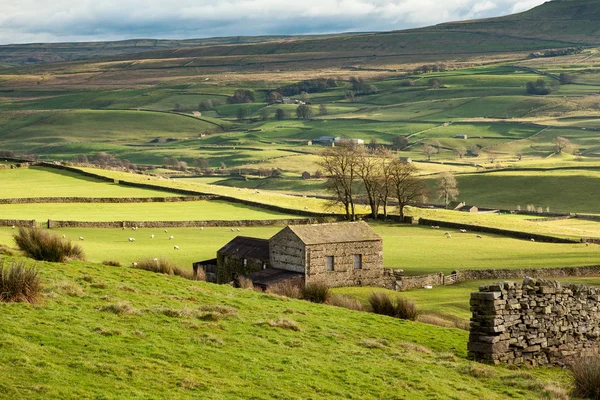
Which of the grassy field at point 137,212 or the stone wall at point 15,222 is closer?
the stone wall at point 15,222

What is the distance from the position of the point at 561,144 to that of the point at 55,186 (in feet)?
386

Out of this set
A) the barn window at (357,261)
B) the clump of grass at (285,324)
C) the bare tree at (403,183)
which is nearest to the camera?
the clump of grass at (285,324)

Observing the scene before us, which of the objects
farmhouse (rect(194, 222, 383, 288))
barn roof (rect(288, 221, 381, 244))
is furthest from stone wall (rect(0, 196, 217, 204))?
barn roof (rect(288, 221, 381, 244))

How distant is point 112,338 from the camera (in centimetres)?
1927

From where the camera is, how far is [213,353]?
1952 centimetres

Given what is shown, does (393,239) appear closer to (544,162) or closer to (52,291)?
(52,291)

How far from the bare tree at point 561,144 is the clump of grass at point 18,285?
169550 millimetres

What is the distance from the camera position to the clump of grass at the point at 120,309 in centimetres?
2195

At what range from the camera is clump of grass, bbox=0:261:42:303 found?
68.2 ft

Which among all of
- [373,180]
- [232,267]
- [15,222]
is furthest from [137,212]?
[232,267]

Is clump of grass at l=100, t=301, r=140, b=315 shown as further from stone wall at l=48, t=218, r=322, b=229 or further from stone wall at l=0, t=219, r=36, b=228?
stone wall at l=48, t=218, r=322, b=229

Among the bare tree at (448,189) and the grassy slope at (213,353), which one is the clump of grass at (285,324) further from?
the bare tree at (448,189)

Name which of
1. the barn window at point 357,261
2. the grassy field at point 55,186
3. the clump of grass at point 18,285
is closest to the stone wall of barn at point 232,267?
the barn window at point 357,261

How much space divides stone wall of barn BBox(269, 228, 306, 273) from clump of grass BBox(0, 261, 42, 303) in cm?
2799
